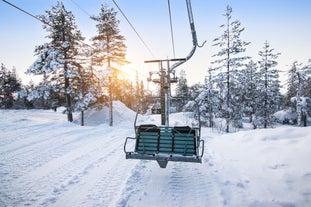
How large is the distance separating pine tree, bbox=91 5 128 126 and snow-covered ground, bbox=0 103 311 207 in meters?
15.0

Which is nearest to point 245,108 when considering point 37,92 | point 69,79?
point 69,79

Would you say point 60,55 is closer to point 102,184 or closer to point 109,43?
point 109,43

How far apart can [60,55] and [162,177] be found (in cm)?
1865

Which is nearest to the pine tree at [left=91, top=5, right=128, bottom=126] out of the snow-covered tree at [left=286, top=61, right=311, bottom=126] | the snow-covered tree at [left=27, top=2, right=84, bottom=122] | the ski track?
the snow-covered tree at [left=27, top=2, right=84, bottom=122]

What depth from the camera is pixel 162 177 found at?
214 inches

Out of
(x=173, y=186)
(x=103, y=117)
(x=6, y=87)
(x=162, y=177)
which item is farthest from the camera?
(x=6, y=87)

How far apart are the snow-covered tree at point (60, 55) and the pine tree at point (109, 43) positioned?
255 cm

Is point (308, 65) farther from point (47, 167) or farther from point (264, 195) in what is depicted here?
point (47, 167)

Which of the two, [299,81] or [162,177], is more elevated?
[299,81]

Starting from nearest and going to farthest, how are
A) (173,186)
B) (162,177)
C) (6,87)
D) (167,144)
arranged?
1. (173,186)
2. (162,177)
3. (167,144)
4. (6,87)

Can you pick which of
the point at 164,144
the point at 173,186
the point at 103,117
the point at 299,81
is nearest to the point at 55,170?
the point at 164,144

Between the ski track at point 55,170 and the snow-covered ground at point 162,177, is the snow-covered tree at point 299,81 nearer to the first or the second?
the snow-covered ground at point 162,177

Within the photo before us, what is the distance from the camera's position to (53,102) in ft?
75.4

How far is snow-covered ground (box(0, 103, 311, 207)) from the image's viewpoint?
13.7ft
